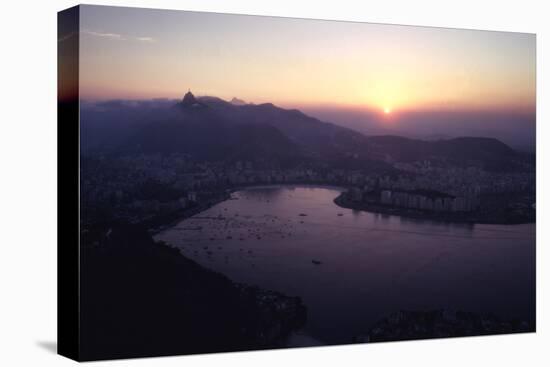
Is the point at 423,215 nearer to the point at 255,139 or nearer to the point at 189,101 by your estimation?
the point at 255,139

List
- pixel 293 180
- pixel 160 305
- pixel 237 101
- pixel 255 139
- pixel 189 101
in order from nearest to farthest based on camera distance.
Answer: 1. pixel 160 305
2. pixel 189 101
3. pixel 237 101
4. pixel 255 139
5. pixel 293 180

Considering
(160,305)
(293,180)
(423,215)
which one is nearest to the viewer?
(160,305)

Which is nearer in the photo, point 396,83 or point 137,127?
point 137,127

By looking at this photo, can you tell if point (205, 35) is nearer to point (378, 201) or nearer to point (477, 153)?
point (378, 201)

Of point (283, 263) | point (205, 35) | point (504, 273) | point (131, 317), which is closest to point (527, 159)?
point (504, 273)

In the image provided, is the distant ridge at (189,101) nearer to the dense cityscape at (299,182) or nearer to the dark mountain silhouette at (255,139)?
the dark mountain silhouette at (255,139)

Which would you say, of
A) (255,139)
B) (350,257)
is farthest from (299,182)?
(350,257)
